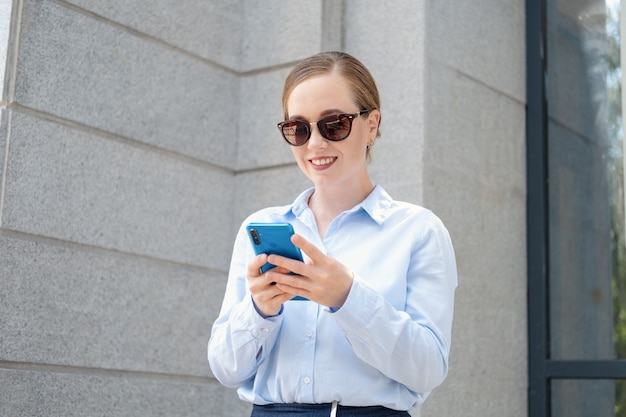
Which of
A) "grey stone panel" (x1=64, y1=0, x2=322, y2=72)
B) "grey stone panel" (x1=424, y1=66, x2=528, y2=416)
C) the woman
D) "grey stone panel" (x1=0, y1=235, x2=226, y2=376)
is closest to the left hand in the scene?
the woman

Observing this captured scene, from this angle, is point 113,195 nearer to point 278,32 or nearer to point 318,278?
point 278,32

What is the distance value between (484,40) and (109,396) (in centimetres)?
277

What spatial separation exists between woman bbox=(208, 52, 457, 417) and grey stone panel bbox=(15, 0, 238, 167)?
1824mm

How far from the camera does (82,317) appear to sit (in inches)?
169

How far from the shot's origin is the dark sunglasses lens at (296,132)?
2711 mm

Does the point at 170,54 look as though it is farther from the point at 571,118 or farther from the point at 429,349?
the point at 429,349

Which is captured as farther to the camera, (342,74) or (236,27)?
(236,27)

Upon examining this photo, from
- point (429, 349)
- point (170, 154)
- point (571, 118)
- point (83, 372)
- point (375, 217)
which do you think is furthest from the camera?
point (571, 118)

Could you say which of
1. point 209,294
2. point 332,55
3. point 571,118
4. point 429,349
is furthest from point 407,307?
point 571,118

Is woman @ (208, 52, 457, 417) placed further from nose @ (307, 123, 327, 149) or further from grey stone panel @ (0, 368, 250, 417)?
grey stone panel @ (0, 368, 250, 417)

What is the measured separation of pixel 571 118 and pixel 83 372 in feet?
9.80

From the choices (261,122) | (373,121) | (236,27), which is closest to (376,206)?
(373,121)

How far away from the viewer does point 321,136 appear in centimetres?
270

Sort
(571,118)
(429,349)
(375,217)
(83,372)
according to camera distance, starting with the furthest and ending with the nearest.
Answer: (571,118)
(83,372)
(375,217)
(429,349)
